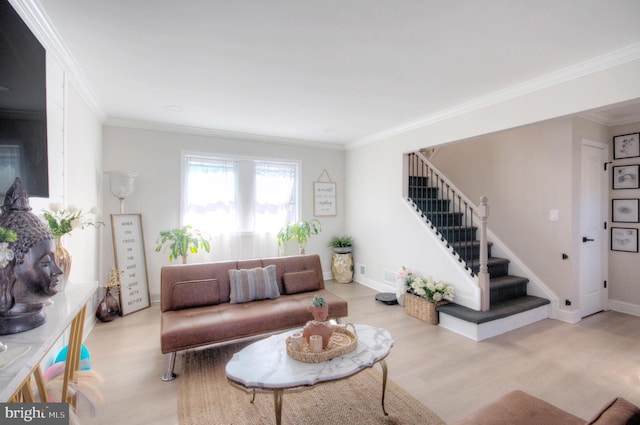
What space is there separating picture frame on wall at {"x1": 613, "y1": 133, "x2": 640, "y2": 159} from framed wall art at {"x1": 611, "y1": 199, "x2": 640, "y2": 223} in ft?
1.94

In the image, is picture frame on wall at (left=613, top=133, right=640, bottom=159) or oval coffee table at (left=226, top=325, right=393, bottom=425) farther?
picture frame on wall at (left=613, top=133, right=640, bottom=159)

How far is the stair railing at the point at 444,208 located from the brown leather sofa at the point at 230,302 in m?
2.03

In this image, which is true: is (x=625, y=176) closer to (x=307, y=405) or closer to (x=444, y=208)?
(x=444, y=208)

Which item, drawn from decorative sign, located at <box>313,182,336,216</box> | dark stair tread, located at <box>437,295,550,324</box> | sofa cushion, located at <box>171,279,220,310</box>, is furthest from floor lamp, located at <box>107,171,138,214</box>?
dark stair tread, located at <box>437,295,550,324</box>

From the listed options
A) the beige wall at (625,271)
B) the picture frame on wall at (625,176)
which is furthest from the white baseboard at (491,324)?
the picture frame on wall at (625,176)

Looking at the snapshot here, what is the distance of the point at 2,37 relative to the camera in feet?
4.92

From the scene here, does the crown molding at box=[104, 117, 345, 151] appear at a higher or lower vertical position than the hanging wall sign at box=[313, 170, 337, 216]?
higher

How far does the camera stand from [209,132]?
4.61m

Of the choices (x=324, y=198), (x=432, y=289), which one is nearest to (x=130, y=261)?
(x=324, y=198)

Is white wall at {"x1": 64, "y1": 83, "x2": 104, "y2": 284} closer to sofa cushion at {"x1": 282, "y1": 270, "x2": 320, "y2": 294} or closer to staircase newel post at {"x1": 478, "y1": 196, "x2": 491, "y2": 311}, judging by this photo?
sofa cushion at {"x1": 282, "y1": 270, "x2": 320, "y2": 294}

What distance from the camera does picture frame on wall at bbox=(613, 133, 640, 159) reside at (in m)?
3.75

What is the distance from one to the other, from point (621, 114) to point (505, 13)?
10.8ft

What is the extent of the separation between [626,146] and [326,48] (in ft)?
14.0

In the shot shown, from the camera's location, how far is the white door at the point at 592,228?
3.69 metres
